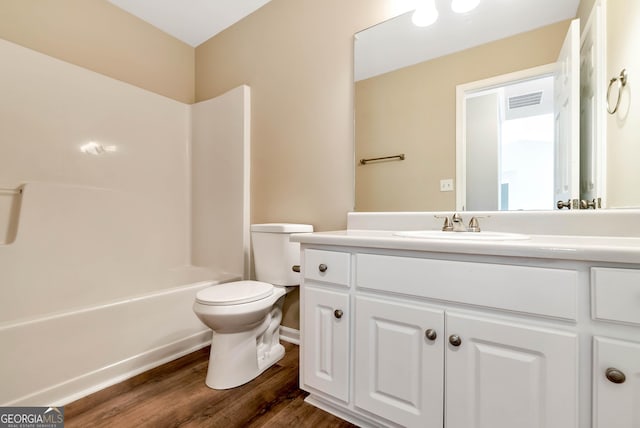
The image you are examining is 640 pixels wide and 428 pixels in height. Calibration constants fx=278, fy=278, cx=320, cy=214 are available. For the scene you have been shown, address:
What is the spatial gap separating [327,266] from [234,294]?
1.87 ft

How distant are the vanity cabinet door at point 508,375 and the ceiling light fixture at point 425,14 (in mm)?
1469

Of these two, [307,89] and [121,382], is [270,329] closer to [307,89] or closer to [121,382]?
[121,382]

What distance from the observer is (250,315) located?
141 centimetres

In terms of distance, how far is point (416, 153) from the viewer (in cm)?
151

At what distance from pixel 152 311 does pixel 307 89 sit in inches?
67.3

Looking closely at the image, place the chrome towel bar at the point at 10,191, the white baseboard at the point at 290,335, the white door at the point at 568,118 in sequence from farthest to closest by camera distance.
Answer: the white baseboard at the point at 290,335, the chrome towel bar at the point at 10,191, the white door at the point at 568,118

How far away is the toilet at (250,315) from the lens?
4.50 ft

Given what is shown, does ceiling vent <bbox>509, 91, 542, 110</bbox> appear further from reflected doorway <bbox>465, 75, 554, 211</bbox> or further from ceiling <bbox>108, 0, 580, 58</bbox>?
ceiling <bbox>108, 0, 580, 58</bbox>

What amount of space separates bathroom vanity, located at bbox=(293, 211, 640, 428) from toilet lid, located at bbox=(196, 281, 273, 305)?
306 mm

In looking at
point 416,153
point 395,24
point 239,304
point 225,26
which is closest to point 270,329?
point 239,304

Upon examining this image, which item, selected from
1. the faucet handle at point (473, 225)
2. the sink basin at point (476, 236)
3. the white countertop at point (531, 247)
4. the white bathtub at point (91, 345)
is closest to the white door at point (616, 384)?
the white countertop at point (531, 247)

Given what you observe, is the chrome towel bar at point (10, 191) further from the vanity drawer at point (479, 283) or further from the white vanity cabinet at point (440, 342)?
the vanity drawer at point (479, 283)

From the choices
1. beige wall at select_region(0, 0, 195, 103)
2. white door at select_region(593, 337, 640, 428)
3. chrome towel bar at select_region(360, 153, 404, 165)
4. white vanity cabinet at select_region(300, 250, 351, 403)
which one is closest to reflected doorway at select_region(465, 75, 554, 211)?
chrome towel bar at select_region(360, 153, 404, 165)

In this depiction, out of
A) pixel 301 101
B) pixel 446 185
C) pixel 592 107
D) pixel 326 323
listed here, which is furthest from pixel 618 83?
pixel 301 101
